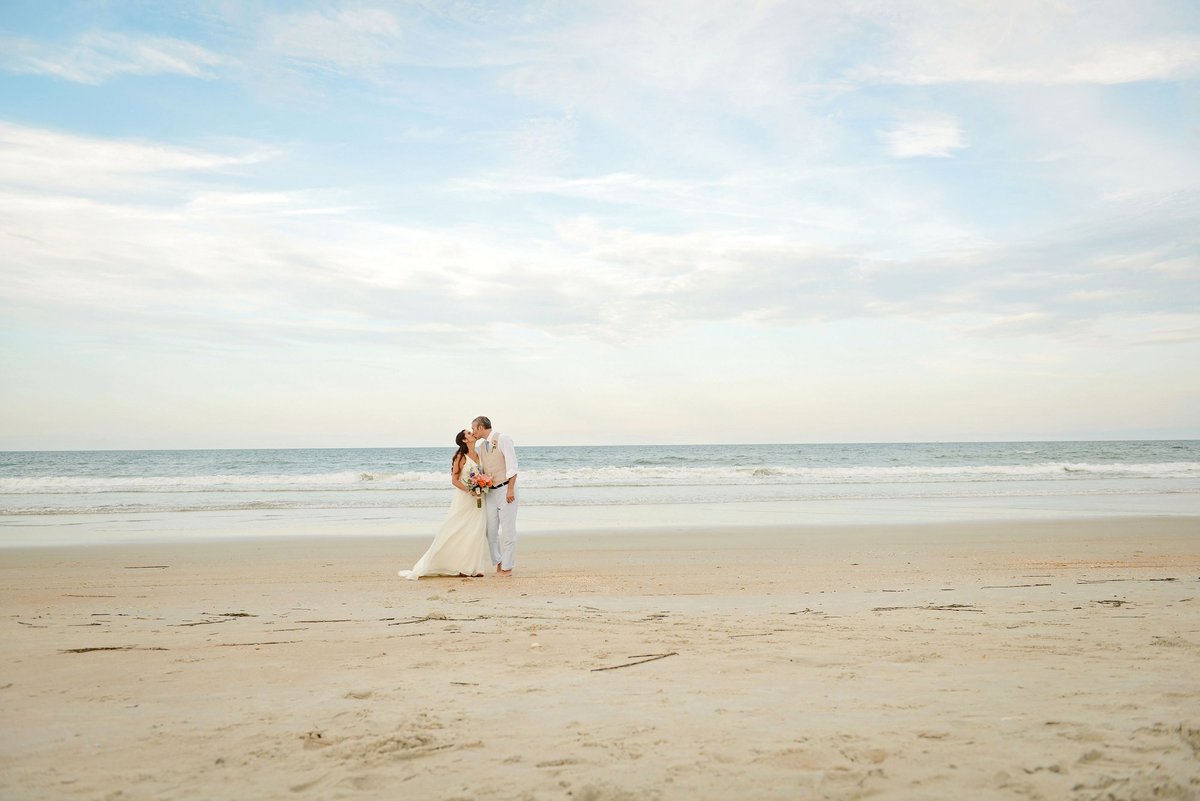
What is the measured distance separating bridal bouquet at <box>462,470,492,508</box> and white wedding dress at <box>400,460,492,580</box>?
8cm

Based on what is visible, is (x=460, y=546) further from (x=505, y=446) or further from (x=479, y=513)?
(x=505, y=446)

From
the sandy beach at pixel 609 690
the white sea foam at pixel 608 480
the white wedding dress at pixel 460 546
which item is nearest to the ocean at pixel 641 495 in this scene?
the white sea foam at pixel 608 480

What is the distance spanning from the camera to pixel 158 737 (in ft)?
12.5

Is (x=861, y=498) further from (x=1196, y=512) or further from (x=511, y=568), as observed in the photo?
(x=511, y=568)

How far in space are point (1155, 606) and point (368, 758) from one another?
6.72m

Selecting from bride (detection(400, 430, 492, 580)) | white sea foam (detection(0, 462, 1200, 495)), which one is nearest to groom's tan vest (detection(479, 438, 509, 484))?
bride (detection(400, 430, 492, 580))

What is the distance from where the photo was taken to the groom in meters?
10.3

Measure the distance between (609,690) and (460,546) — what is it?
6.00m

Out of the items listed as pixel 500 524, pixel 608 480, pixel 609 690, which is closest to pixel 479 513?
pixel 500 524

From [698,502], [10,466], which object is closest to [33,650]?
[698,502]

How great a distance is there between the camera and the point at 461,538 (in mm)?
10234

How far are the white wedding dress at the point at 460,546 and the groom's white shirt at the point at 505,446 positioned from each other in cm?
33

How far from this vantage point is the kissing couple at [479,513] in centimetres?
1016

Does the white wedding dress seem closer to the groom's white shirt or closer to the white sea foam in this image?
the groom's white shirt
